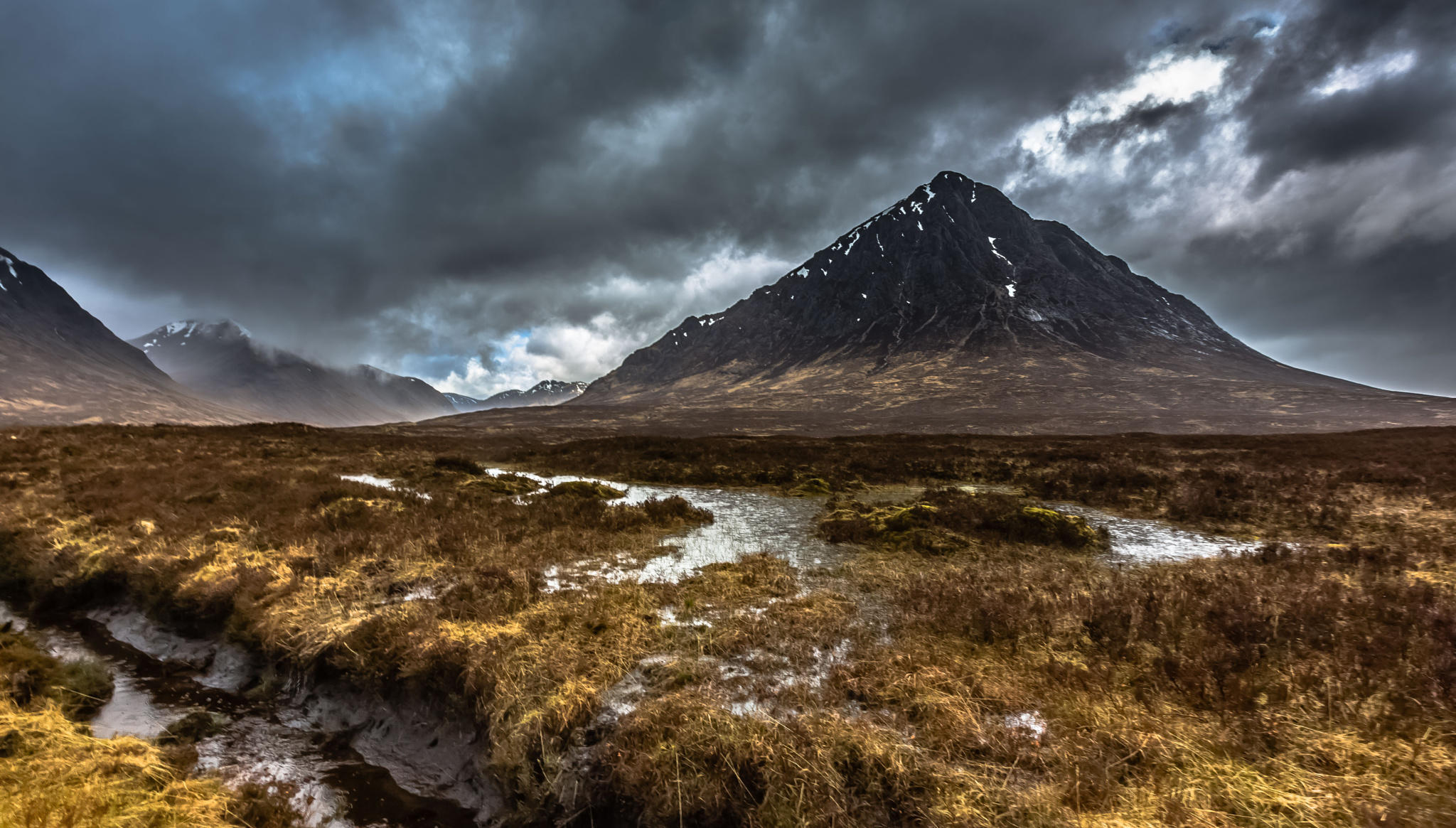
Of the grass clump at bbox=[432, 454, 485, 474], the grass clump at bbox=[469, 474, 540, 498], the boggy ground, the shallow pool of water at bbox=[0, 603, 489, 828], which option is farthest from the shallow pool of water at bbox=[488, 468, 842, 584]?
the grass clump at bbox=[432, 454, 485, 474]

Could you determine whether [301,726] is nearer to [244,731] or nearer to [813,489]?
[244,731]

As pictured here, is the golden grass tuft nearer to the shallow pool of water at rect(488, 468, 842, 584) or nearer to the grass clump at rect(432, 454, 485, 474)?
the shallow pool of water at rect(488, 468, 842, 584)

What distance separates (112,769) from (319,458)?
33169 millimetres

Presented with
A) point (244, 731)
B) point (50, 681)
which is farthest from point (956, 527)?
point (50, 681)

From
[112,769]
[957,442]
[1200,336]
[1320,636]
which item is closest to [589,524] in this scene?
[112,769]

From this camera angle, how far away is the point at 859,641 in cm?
934

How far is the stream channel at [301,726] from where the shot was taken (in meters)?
6.93

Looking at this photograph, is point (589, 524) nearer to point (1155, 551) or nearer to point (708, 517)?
point (708, 517)

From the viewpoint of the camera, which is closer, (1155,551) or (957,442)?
(1155,551)

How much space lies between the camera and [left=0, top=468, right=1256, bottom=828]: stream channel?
22.7ft

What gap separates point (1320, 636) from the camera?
28.7 feet

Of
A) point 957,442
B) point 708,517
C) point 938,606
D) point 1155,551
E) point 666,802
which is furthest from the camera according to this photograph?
point 957,442

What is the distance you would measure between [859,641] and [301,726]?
9.74m

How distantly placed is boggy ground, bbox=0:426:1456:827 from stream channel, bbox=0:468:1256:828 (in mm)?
491
